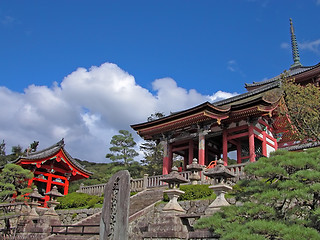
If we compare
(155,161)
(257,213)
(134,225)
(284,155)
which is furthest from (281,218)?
(155,161)

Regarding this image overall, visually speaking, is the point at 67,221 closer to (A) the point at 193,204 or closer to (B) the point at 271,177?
(A) the point at 193,204

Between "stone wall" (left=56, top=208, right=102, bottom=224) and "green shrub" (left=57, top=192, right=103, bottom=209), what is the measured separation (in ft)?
1.38

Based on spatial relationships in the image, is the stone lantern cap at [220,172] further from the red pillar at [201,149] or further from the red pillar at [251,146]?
the red pillar at [201,149]

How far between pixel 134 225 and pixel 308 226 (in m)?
7.89

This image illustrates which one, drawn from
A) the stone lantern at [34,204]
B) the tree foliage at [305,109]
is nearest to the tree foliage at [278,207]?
the tree foliage at [305,109]

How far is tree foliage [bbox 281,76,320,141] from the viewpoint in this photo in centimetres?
1359

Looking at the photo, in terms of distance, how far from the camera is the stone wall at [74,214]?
17594 mm

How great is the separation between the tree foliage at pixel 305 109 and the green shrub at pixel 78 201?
11879 millimetres

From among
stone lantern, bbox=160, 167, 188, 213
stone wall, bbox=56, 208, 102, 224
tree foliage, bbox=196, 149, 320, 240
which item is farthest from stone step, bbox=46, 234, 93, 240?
tree foliage, bbox=196, 149, 320, 240

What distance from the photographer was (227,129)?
66.2 feet

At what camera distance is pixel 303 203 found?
22.3 feet

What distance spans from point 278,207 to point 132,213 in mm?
8179

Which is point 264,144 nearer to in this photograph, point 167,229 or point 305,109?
point 305,109

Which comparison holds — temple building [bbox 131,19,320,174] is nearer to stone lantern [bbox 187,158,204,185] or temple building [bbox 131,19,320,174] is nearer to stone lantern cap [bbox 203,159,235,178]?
stone lantern [bbox 187,158,204,185]
